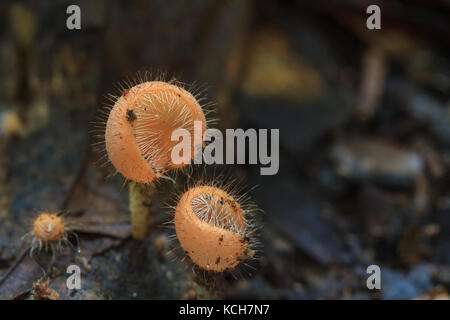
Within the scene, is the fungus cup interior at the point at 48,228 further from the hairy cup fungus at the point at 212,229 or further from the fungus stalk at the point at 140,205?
the hairy cup fungus at the point at 212,229

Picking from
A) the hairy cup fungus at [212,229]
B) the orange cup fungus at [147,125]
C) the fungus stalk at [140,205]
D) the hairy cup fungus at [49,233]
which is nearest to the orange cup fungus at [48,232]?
the hairy cup fungus at [49,233]

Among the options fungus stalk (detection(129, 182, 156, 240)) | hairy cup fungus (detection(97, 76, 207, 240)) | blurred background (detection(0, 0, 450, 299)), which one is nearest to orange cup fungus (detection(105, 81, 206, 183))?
hairy cup fungus (detection(97, 76, 207, 240))

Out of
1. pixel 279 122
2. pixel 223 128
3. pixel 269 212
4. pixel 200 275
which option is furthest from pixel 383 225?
pixel 200 275

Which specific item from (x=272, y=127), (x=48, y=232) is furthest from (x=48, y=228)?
(x=272, y=127)

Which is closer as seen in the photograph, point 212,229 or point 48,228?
point 212,229

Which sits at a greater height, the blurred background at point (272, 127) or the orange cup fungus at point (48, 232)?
the blurred background at point (272, 127)

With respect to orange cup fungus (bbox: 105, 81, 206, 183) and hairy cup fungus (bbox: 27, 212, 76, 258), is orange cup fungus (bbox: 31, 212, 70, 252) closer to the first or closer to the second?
hairy cup fungus (bbox: 27, 212, 76, 258)

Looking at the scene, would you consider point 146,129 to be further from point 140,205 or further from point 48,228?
point 48,228
